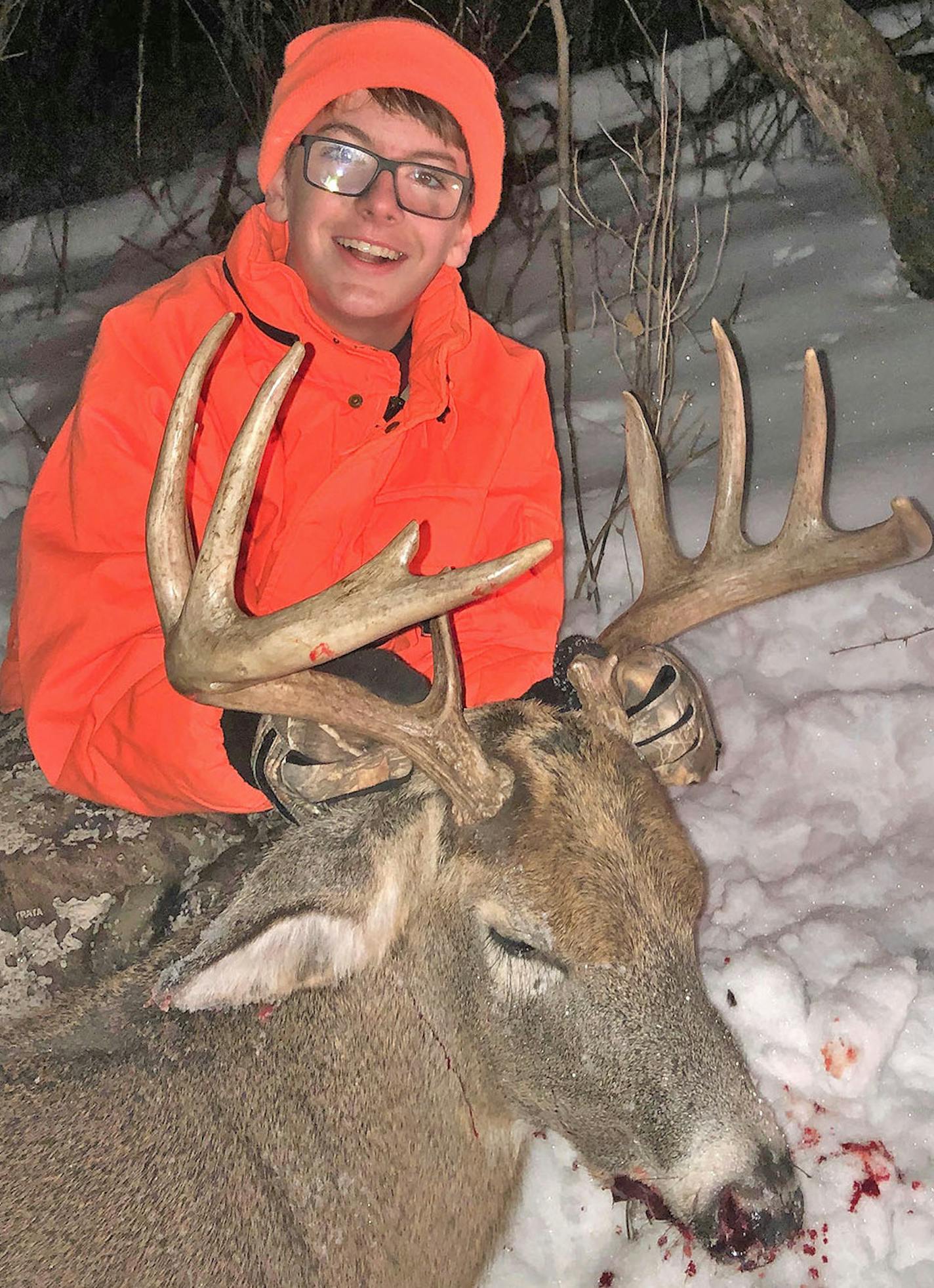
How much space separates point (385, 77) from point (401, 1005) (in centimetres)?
226

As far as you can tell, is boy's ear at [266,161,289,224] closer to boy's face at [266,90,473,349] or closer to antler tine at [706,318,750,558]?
boy's face at [266,90,473,349]

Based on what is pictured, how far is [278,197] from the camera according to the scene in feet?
9.47

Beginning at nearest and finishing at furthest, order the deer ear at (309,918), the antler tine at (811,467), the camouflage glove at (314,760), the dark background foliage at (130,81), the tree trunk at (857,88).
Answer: the deer ear at (309,918) → the camouflage glove at (314,760) → the antler tine at (811,467) → the tree trunk at (857,88) → the dark background foliage at (130,81)

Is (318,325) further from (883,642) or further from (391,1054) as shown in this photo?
(883,642)

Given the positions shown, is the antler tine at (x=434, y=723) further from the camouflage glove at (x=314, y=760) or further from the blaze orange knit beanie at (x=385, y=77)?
the blaze orange knit beanie at (x=385, y=77)

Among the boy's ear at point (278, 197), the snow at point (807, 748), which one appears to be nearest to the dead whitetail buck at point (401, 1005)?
the snow at point (807, 748)

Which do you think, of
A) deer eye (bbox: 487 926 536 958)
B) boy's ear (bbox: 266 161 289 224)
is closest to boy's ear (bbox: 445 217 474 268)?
boy's ear (bbox: 266 161 289 224)

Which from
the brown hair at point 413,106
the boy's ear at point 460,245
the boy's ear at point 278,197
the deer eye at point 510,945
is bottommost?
the deer eye at point 510,945

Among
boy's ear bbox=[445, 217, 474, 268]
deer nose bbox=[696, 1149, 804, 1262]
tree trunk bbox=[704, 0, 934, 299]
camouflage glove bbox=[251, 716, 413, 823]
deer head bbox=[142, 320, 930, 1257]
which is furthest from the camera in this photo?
tree trunk bbox=[704, 0, 934, 299]

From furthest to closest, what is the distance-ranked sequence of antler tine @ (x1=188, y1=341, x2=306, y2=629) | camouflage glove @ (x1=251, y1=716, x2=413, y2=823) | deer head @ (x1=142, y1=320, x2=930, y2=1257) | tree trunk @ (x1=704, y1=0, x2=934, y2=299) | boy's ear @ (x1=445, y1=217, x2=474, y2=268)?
1. tree trunk @ (x1=704, y1=0, x2=934, y2=299)
2. boy's ear @ (x1=445, y1=217, x2=474, y2=268)
3. camouflage glove @ (x1=251, y1=716, x2=413, y2=823)
4. deer head @ (x1=142, y1=320, x2=930, y2=1257)
5. antler tine @ (x1=188, y1=341, x2=306, y2=629)

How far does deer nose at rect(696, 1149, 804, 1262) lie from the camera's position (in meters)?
2.08

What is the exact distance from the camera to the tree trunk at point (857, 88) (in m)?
4.54

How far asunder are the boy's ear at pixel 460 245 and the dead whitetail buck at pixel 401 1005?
78 cm

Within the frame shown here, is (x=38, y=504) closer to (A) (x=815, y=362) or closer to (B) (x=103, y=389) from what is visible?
(B) (x=103, y=389)
